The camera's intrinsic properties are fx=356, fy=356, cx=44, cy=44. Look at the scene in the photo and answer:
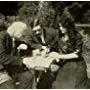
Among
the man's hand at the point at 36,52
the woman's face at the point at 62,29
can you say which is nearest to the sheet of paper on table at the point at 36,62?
the man's hand at the point at 36,52

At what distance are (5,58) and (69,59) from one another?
0.87 feet

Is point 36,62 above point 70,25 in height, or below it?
below

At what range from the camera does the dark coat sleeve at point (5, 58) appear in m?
1.45

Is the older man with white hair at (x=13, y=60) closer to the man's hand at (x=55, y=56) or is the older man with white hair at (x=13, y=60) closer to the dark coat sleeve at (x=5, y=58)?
the dark coat sleeve at (x=5, y=58)

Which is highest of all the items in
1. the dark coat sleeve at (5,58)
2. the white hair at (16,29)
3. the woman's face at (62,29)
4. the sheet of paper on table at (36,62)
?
the white hair at (16,29)

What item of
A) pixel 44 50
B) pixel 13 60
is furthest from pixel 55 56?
pixel 13 60

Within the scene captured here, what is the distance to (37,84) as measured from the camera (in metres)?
1.48

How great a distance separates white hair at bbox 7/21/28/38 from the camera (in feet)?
4.79

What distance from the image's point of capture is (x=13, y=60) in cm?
147

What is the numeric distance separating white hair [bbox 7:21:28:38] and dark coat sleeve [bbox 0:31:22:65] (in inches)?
1.3

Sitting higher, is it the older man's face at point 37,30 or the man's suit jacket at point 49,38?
the older man's face at point 37,30

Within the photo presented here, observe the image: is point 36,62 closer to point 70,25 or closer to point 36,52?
point 36,52

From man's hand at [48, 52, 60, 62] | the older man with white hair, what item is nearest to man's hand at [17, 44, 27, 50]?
the older man with white hair

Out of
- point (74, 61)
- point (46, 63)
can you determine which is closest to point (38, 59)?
point (46, 63)
